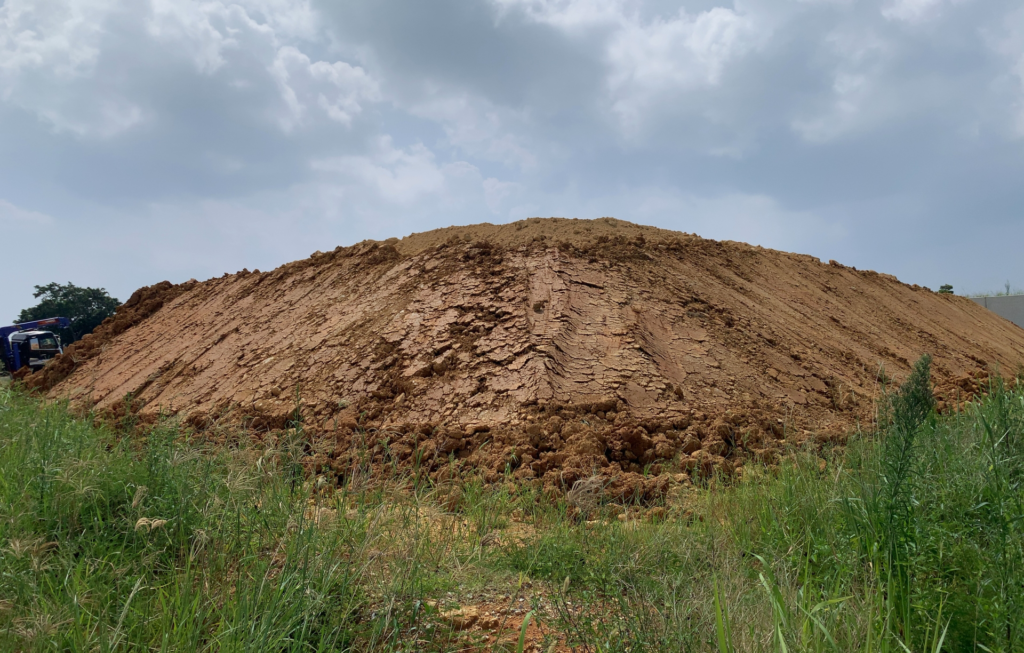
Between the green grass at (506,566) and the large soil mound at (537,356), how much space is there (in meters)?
0.77

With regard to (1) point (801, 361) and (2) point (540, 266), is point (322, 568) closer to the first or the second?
(2) point (540, 266)

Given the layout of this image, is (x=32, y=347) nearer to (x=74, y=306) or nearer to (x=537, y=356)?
(x=74, y=306)

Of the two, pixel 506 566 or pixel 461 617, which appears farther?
pixel 506 566

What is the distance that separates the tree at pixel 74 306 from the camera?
3136 centimetres

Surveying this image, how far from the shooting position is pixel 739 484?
5172mm

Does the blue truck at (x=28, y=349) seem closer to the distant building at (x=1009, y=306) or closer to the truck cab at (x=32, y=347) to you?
the truck cab at (x=32, y=347)

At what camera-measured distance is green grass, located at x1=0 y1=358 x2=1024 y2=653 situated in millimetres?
2316

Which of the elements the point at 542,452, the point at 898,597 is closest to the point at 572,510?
the point at 542,452

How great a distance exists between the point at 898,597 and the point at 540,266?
22.3 ft

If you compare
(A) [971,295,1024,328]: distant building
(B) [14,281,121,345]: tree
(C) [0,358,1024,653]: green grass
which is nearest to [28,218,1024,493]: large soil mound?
(C) [0,358,1024,653]: green grass

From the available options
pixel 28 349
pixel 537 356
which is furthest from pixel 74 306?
pixel 537 356

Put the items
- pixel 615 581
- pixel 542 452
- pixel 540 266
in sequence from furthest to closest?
pixel 540 266
pixel 542 452
pixel 615 581

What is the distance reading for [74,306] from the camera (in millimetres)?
31984

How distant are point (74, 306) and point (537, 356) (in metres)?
33.8
